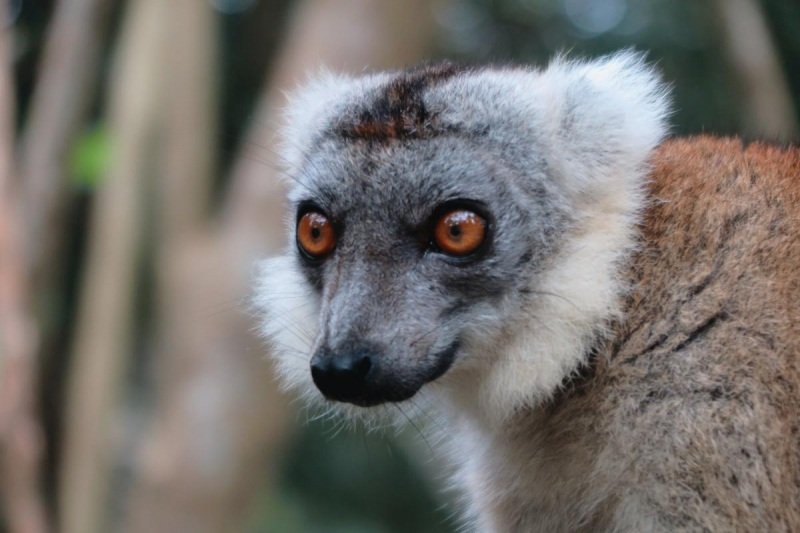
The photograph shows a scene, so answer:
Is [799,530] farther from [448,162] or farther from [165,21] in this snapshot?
[165,21]

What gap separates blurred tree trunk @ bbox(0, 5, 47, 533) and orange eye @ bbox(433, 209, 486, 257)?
5.03m

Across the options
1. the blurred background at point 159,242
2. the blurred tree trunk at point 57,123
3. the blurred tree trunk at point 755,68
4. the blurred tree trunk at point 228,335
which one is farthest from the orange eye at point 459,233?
the blurred tree trunk at point 57,123

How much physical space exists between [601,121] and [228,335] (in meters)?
5.44

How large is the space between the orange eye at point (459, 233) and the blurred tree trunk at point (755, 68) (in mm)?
5360

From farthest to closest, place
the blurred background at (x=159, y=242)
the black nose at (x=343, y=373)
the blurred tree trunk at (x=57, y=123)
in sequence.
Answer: the blurred tree trunk at (x=57, y=123)
the blurred background at (x=159, y=242)
the black nose at (x=343, y=373)

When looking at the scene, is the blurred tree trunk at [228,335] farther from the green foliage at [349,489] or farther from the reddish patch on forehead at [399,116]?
the reddish patch on forehead at [399,116]

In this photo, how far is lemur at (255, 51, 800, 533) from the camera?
3516mm

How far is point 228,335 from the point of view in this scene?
28.7 feet

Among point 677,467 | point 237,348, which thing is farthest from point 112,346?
point 677,467

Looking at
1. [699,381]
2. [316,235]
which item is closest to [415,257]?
[316,235]

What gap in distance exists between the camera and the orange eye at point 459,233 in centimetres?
402

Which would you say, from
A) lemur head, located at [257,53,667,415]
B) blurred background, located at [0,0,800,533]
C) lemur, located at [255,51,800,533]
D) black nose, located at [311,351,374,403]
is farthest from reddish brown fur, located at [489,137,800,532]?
blurred background, located at [0,0,800,533]

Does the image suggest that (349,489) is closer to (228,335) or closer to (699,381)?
(228,335)

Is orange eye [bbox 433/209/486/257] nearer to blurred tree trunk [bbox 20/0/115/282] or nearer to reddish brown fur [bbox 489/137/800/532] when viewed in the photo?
reddish brown fur [bbox 489/137/800/532]
